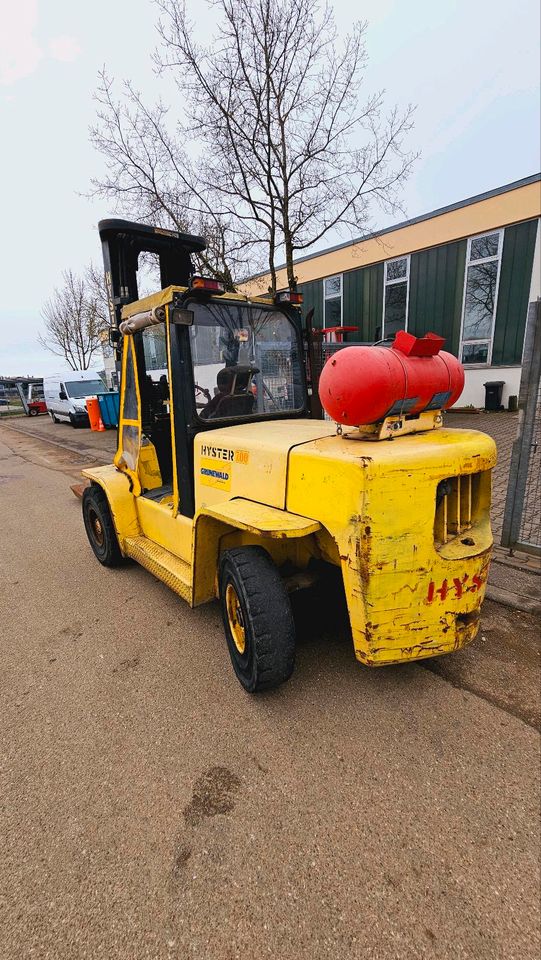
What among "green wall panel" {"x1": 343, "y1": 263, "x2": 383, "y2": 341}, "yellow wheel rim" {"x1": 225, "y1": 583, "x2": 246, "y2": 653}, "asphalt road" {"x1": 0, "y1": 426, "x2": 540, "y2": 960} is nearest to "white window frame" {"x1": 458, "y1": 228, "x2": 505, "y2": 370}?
"green wall panel" {"x1": 343, "y1": 263, "x2": 383, "y2": 341}

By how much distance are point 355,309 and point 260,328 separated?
14532 millimetres

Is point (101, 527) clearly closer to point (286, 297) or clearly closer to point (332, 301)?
point (286, 297)

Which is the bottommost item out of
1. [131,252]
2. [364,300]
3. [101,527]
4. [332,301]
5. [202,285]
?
[101,527]

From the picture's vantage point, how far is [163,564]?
349 cm

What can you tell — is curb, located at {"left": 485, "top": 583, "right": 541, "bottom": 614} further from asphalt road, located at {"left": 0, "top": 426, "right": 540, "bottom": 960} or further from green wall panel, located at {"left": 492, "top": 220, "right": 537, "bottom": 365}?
green wall panel, located at {"left": 492, "top": 220, "right": 537, "bottom": 365}

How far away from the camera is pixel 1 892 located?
1687mm

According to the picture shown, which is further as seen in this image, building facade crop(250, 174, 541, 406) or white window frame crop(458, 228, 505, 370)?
white window frame crop(458, 228, 505, 370)

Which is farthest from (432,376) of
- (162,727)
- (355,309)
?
(355,309)

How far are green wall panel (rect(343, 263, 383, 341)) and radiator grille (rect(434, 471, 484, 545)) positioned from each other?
14190 millimetres

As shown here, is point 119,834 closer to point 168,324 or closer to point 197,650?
point 197,650

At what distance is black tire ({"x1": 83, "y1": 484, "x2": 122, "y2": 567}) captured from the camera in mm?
4312

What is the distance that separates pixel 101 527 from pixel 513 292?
43.1 feet

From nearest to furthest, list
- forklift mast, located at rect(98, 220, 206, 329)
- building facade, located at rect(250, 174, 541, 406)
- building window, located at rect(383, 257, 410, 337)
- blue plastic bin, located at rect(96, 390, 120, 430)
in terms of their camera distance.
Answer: forklift mast, located at rect(98, 220, 206, 329) → building facade, located at rect(250, 174, 541, 406) → building window, located at rect(383, 257, 410, 337) → blue plastic bin, located at rect(96, 390, 120, 430)

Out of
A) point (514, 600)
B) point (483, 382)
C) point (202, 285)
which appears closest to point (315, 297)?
point (483, 382)
